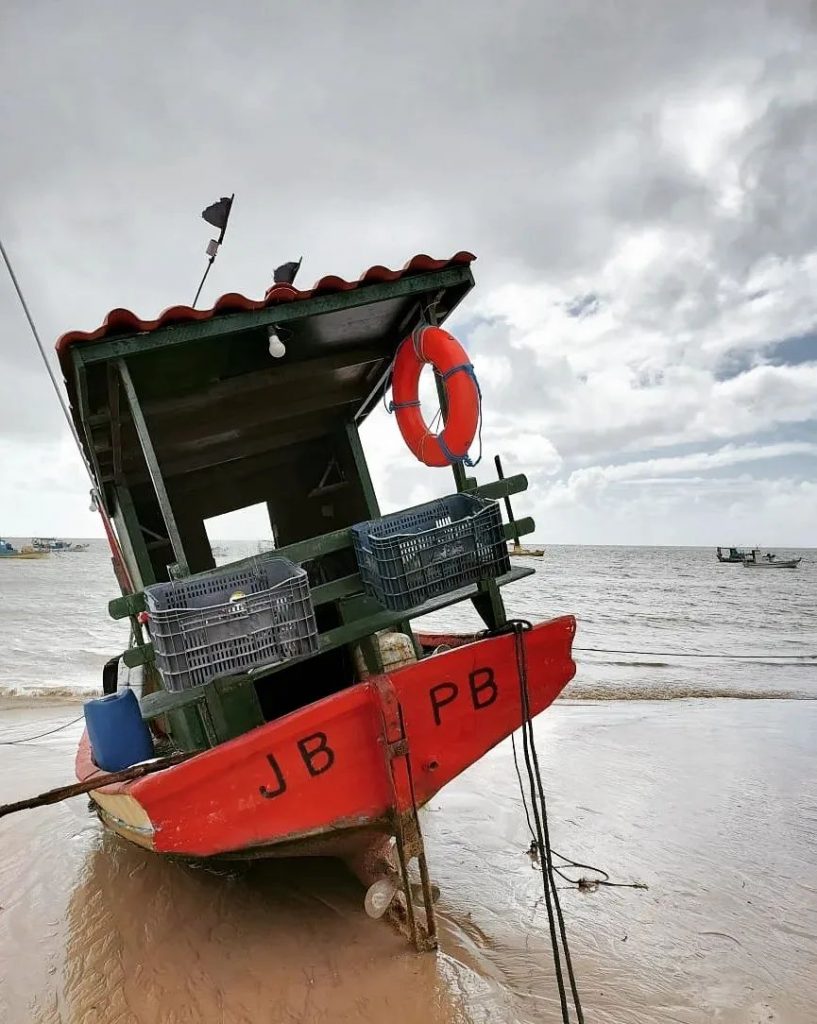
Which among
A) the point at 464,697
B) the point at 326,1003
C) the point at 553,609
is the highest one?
the point at 464,697

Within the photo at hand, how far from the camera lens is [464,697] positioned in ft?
11.6

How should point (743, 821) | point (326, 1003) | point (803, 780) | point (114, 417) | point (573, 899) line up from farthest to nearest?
point (803, 780) → point (743, 821) → point (114, 417) → point (573, 899) → point (326, 1003)

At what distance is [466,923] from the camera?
12.2ft

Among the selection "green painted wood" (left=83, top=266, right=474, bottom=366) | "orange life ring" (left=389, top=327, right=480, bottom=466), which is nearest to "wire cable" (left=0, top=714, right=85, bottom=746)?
"green painted wood" (left=83, top=266, right=474, bottom=366)

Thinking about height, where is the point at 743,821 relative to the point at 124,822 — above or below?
below

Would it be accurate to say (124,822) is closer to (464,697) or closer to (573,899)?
(464,697)

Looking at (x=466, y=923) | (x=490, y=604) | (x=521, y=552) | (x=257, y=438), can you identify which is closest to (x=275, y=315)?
(x=490, y=604)

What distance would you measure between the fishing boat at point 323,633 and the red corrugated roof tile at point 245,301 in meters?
0.01

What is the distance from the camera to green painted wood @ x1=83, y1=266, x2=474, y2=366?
3.34 meters

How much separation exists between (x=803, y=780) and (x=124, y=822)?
6498 mm

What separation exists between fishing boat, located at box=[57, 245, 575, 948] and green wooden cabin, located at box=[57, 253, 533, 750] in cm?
2

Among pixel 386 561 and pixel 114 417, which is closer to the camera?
pixel 386 561

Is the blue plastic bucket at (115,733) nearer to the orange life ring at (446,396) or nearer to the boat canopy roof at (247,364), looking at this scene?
the boat canopy roof at (247,364)

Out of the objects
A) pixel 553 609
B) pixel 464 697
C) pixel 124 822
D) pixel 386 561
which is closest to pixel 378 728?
pixel 464 697
